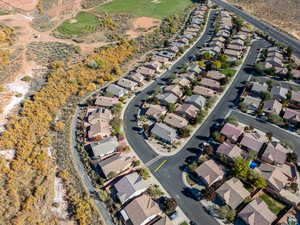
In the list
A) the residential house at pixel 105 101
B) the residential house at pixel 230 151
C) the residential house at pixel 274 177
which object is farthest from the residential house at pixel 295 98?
the residential house at pixel 105 101

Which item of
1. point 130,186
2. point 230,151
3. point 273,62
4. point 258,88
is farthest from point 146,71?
point 130,186

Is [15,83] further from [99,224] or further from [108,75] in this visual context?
[99,224]

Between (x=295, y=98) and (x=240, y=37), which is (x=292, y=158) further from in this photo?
(x=240, y=37)

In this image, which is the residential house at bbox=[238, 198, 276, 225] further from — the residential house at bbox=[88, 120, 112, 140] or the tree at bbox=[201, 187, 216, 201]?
the residential house at bbox=[88, 120, 112, 140]

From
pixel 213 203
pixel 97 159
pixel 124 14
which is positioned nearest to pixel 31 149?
pixel 97 159

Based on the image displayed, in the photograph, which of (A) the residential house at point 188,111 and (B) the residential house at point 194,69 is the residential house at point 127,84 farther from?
(B) the residential house at point 194,69
